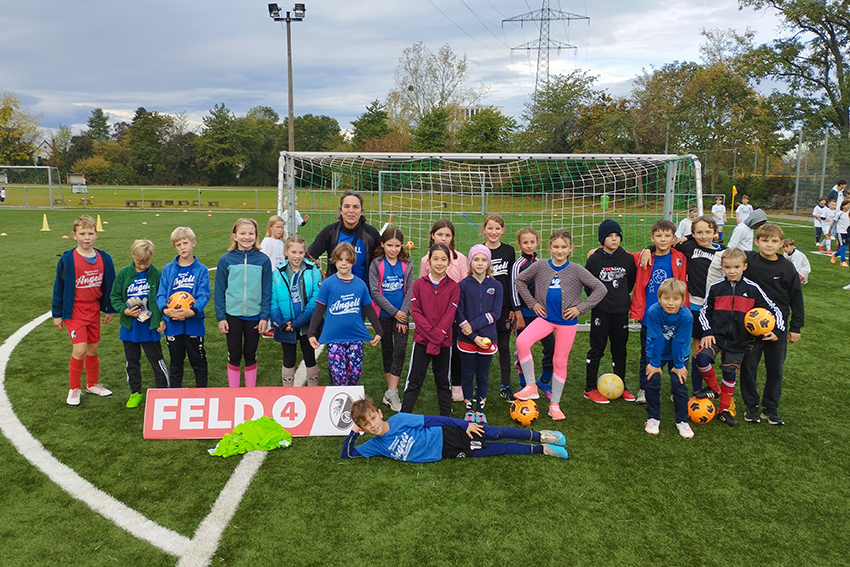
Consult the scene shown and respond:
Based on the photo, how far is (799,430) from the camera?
492cm

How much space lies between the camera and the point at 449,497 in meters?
3.83

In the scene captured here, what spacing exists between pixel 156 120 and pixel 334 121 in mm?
22100

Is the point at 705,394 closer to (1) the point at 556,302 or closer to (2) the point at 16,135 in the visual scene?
(1) the point at 556,302

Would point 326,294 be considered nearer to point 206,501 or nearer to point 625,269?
point 206,501

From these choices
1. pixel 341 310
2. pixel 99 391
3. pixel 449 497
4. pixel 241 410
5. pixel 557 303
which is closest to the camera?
pixel 449 497

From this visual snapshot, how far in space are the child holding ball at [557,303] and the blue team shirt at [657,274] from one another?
641mm

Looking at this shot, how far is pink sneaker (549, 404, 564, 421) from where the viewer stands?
200 inches

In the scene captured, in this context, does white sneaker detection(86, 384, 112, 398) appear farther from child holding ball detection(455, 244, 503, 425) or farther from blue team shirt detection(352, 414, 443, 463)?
child holding ball detection(455, 244, 503, 425)

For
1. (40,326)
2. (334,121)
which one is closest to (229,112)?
(334,121)

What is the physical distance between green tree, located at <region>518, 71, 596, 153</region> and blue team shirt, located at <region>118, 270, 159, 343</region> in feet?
129

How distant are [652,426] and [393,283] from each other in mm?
2655

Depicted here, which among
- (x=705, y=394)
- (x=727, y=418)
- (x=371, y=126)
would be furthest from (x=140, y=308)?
(x=371, y=126)

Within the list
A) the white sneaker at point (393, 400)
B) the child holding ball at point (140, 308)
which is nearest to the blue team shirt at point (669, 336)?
the white sneaker at point (393, 400)

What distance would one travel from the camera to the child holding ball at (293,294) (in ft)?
17.0
